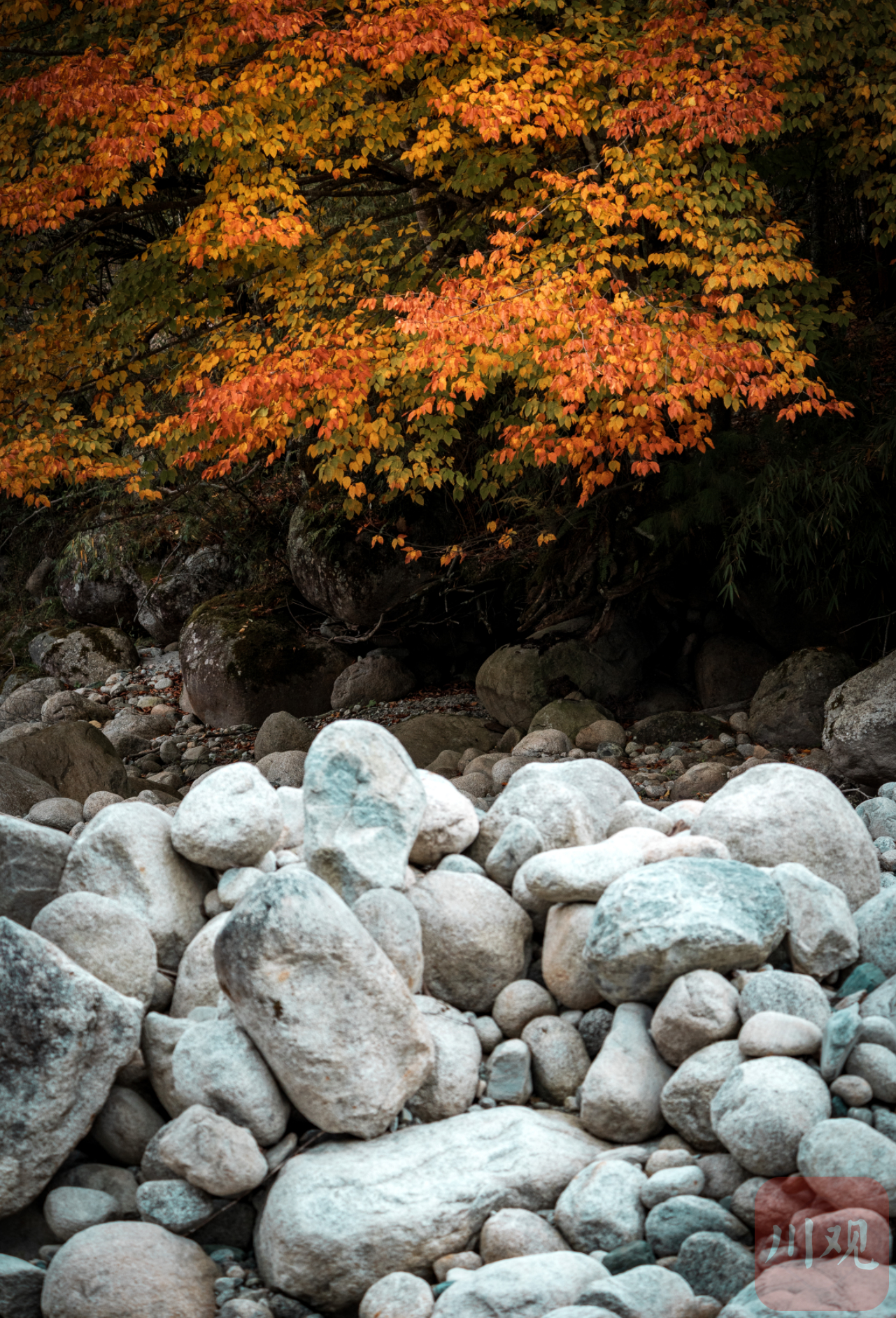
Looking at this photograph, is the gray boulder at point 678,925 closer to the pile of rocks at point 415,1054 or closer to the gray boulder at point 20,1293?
the pile of rocks at point 415,1054

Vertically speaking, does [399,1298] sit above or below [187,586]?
above

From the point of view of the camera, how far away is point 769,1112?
122 inches

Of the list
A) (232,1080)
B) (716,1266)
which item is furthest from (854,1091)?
(232,1080)

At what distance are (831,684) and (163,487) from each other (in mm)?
8536

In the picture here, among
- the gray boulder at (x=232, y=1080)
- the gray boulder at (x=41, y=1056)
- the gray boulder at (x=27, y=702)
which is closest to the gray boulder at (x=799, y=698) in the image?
the gray boulder at (x=232, y=1080)

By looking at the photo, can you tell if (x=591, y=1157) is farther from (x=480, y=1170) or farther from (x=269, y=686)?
(x=269, y=686)

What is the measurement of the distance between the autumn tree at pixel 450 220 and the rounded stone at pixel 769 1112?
4022 mm

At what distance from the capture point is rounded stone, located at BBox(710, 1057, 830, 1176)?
121 inches

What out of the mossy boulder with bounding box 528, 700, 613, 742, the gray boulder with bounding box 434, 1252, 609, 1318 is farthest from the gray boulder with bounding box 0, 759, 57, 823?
the gray boulder with bounding box 434, 1252, 609, 1318

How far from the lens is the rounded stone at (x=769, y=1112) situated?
121 inches

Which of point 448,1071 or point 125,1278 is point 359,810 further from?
point 125,1278

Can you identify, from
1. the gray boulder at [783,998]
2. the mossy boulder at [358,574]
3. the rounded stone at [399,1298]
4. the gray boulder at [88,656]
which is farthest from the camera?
the gray boulder at [88,656]

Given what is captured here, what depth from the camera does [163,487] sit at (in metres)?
13.4

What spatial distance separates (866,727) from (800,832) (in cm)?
343
